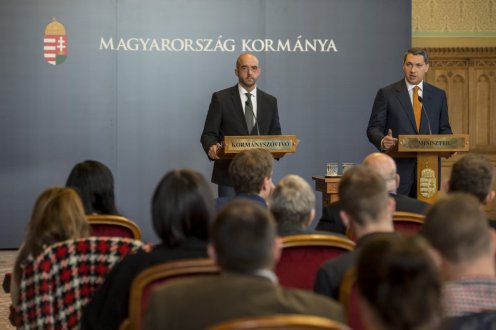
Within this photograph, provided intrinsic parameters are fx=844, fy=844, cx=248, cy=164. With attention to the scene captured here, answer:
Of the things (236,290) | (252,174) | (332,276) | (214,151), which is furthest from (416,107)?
(236,290)

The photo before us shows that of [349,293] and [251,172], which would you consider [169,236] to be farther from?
[251,172]

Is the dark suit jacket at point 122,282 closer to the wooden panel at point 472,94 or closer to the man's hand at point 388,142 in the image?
the man's hand at point 388,142

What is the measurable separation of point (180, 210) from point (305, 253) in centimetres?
58

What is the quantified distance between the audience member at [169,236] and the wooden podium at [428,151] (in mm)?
3529

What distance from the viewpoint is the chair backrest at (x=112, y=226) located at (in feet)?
12.9

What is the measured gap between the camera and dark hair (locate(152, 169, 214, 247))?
2838 millimetres

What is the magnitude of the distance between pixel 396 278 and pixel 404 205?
2.99 meters

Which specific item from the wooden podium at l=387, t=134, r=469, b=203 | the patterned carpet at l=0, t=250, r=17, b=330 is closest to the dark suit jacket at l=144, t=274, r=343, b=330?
the patterned carpet at l=0, t=250, r=17, b=330

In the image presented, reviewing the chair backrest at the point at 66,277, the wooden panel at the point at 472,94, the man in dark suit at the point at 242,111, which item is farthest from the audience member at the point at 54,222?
the wooden panel at the point at 472,94

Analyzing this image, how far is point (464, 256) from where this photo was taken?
2.23 m

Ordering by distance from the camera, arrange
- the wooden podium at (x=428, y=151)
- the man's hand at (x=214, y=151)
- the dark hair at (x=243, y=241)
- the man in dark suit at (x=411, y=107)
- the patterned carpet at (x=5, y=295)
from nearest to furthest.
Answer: the dark hair at (x=243, y=241) → the patterned carpet at (x=5, y=295) → the wooden podium at (x=428, y=151) → the man's hand at (x=214, y=151) → the man in dark suit at (x=411, y=107)

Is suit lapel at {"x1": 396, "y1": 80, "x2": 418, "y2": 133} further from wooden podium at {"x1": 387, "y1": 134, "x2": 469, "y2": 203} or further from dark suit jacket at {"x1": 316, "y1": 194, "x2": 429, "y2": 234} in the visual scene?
dark suit jacket at {"x1": 316, "y1": 194, "x2": 429, "y2": 234}

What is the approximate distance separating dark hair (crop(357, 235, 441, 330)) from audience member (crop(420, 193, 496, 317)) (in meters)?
0.46

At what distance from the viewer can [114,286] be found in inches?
113
